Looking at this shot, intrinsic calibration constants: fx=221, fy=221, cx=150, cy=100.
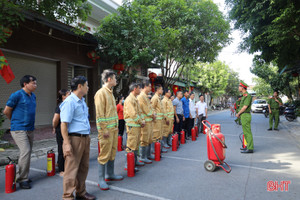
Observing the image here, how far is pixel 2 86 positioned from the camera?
9469 millimetres

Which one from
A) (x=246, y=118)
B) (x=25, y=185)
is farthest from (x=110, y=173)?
(x=246, y=118)

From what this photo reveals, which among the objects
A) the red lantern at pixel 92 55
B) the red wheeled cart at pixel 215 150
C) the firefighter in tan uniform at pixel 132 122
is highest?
the red lantern at pixel 92 55

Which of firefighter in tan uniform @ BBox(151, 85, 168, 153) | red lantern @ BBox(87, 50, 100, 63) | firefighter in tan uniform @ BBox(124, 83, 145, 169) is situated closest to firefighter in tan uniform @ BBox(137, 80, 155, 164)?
firefighter in tan uniform @ BBox(124, 83, 145, 169)

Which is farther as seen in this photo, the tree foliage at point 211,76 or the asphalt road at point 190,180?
the tree foliage at point 211,76

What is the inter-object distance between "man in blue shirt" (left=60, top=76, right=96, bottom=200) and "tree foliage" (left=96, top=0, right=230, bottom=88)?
778cm

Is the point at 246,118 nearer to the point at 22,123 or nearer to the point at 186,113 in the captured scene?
the point at 186,113

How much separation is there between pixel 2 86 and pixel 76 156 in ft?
27.0

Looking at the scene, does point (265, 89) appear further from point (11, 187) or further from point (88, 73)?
point (11, 187)

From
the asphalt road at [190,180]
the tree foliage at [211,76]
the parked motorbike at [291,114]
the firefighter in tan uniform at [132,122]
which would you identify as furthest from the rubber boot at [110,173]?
the tree foliage at [211,76]

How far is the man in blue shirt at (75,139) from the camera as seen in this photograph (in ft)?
10.4

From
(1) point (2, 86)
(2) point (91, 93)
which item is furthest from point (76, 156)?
(2) point (91, 93)

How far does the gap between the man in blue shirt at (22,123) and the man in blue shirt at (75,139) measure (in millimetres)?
1310

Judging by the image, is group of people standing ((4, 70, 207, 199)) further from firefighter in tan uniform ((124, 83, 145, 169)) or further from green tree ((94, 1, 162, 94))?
green tree ((94, 1, 162, 94))

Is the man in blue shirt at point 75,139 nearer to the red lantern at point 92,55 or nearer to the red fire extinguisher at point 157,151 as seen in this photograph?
the red fire extinguisher at point 157,151
